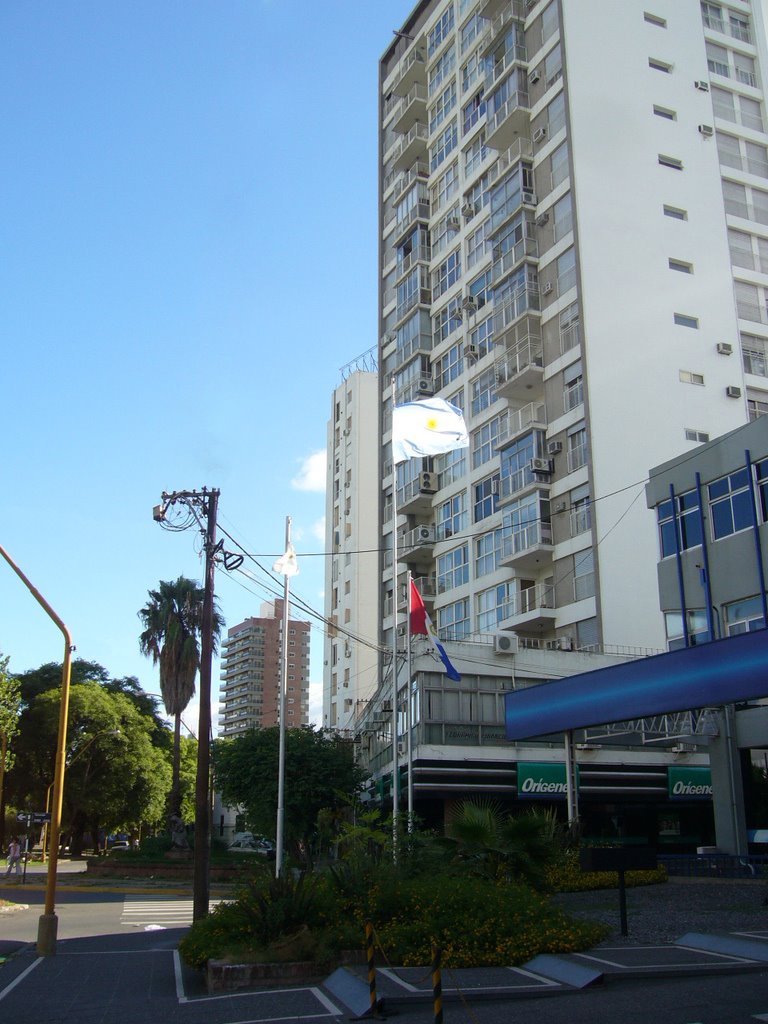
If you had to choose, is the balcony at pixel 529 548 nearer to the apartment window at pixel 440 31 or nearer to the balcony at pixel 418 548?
the balcony at pixel 418 548

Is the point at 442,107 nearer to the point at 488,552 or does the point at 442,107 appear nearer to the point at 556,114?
the point at 556,114

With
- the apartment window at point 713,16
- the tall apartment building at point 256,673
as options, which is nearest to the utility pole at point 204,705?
the apartment window at point 713,16

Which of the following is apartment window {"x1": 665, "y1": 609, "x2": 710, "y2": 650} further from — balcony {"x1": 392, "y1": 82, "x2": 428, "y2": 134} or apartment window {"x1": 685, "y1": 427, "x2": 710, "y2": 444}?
balcony {"x1": 392, "y1": 82, "x2": 428, "y2": 134}

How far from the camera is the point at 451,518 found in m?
52.8

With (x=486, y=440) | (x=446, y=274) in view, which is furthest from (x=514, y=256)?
(x=486, y=440)

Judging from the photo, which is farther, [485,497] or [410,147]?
[410,147]

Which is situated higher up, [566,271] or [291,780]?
[566,271]

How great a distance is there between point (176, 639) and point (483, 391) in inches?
792

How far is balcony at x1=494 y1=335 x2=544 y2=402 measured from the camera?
46.9 metres

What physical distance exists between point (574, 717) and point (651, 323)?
24.7 m

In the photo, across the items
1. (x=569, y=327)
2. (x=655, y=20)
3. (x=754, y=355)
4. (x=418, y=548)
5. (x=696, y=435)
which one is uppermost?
(x=655, y=20)

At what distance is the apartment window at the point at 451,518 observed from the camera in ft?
170

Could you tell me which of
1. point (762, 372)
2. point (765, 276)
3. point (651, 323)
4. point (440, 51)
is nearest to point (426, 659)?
point (651, 323)

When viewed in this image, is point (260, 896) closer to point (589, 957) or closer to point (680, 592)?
point (589, 957)
